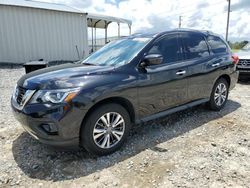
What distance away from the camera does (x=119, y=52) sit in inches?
142

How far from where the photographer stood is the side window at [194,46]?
4012 millimetres

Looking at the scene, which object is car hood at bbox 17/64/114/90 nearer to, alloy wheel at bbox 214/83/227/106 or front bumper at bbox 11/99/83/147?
front bumper at bbox 11/99/83/147

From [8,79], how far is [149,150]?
7.25 m

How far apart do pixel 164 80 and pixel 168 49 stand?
61 cm

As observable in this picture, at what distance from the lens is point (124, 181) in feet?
8.30

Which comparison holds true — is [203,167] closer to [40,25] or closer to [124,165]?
[124,165]

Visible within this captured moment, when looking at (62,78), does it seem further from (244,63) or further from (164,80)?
(244,63)

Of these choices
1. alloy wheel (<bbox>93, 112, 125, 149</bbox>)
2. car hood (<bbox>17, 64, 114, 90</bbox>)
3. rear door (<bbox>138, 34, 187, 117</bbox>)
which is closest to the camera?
car hood (<bbox>17, 64, 114, 90</bbox>)

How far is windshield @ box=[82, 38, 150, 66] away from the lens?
3.35 meters

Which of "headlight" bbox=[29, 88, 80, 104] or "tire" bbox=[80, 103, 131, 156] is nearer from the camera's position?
"headlight" bbox=[29, 88, 80, 104]

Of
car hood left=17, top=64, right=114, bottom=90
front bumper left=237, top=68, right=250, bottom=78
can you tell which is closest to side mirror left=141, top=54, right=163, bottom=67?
car hood left=17, top=64, right=114, bottom=90

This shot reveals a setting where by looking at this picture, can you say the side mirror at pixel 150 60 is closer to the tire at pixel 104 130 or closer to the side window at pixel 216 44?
the tire at pixel 104 130

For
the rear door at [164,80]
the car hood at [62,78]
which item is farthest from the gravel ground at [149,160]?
the car hood at [62,78]

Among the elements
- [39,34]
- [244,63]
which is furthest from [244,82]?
[39,34]
